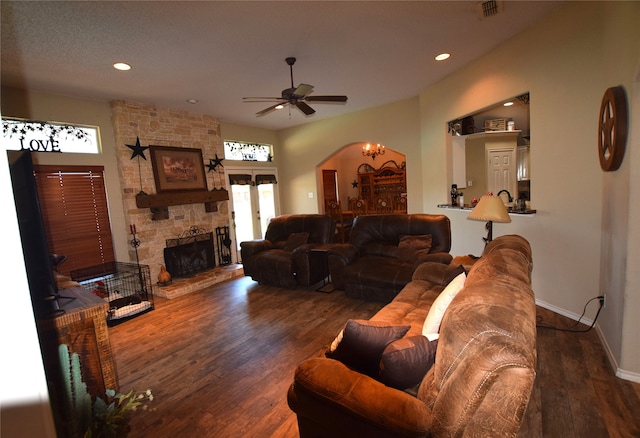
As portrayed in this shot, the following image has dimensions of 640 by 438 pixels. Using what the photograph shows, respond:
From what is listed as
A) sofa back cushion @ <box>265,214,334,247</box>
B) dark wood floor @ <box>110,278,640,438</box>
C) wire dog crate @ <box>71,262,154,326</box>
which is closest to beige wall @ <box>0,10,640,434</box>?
dark wood floor @ <box>110,278,640,438</box>

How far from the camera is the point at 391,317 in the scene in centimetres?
218

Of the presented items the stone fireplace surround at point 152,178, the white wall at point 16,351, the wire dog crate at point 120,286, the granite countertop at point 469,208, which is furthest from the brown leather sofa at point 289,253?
the white wall at point 16,351

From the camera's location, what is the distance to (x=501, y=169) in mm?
5914

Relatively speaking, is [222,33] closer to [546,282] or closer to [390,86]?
[390,86]

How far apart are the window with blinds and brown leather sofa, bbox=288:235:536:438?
4112 millimetres

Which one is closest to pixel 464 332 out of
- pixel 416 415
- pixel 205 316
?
pixel 416 415

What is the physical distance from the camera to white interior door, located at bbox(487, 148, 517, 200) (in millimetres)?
5852

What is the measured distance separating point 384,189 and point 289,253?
5005 mm

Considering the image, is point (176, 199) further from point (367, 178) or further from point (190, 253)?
point (367, 178)

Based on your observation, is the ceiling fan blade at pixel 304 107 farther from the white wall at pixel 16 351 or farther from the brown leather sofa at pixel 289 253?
the white wall at pixel 16 351

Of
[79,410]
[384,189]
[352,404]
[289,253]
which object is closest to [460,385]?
[352,404]

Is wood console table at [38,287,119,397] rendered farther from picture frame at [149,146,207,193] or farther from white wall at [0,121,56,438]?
picture frame at [149,146,207,193]

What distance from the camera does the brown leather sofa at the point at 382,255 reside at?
11.5 ft

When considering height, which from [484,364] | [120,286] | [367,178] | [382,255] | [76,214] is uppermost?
[367,178]
